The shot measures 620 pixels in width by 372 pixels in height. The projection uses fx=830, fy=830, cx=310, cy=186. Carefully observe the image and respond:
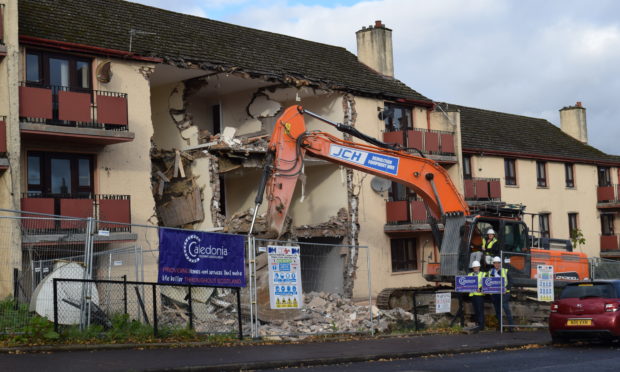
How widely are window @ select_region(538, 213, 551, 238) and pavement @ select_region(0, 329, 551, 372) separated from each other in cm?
2387

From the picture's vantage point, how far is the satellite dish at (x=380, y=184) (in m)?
31.7

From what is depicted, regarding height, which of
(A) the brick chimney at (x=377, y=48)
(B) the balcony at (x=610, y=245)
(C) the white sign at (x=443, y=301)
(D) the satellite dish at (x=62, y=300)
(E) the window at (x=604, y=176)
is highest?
(A) the brick chimney at (x=377, y=48)

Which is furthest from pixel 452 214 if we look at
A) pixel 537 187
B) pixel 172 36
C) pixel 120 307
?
pixel 537 187

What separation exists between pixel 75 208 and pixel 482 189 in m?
20.3

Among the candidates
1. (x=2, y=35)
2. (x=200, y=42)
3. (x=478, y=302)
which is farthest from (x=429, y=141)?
(x=2, y=35)

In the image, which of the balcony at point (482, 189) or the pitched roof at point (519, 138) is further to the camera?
the pitched roof at point (519, 138)

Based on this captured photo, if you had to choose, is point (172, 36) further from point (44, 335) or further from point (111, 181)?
point (44, 335)

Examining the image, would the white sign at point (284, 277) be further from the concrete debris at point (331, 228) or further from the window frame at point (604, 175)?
the window frame at point (604, 175)

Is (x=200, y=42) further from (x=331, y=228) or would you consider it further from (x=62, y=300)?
(x=62, y=300)

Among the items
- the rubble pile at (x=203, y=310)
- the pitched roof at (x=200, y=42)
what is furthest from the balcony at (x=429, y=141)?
the rubble pile at (x=203, y=310)

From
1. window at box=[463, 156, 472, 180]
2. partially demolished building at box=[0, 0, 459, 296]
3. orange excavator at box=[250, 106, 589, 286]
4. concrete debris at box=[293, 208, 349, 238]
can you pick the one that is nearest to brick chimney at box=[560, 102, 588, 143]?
window at box=[463, 156, 472, 180]

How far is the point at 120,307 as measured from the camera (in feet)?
57.9

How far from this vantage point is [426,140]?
33312 mm

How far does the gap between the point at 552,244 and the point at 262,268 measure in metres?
12.7
